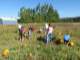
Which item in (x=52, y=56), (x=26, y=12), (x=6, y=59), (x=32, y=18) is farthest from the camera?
(x=26, y=12)

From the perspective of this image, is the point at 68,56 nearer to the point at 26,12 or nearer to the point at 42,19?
the point at 42,19

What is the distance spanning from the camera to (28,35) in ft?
72.9

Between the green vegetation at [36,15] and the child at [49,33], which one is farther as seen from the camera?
the green vegetation at [36,15]

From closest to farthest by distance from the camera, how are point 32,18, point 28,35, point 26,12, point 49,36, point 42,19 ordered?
point 49,36
point 28,35
point 42,19
point 32,18
point 26,12

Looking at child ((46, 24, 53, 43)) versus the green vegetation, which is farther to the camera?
the green vegetation

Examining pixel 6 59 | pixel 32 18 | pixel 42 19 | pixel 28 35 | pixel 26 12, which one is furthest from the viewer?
pixel 26 12

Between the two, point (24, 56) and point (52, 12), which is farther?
point (52, 12)

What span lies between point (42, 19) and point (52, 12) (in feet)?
30.3

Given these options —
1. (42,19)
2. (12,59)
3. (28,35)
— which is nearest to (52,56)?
(12,59)

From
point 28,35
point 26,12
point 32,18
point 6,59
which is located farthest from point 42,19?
point 6,59

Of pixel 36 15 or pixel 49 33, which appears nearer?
pixel 49 33

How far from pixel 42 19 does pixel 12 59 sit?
8105 centimetres

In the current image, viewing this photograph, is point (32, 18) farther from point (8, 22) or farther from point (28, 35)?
point (28, 35)

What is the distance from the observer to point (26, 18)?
98.9m
